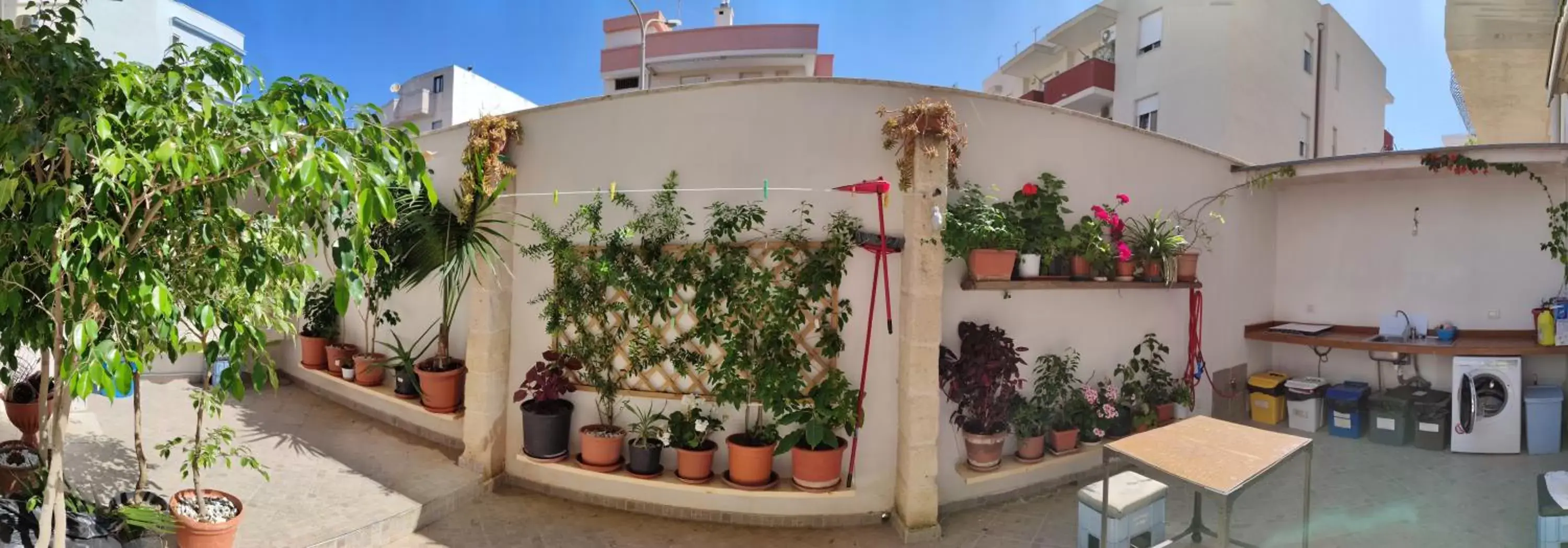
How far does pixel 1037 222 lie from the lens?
4.26 meters

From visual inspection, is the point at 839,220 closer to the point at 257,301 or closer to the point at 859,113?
the point at 859,113

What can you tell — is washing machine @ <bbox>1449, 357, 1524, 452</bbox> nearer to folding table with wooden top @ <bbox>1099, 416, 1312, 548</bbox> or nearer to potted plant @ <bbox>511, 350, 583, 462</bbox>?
folding table with wooden top @ <bbox>1099, 416, 1312, 548</bbox>

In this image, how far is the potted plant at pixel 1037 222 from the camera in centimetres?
416

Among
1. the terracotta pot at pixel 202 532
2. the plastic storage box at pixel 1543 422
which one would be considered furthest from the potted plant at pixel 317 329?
the plastic storage box at pixel 1543 422

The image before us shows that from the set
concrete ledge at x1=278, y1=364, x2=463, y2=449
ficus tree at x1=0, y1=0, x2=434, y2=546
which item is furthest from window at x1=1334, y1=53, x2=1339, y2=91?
ficus tree at x1=0, y1=0, x2=434, y2=546

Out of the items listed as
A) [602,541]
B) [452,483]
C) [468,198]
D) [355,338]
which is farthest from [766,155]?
[355,338]

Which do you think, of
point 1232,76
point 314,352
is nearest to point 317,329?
point 314,352

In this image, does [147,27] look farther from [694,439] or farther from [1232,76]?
[1232,76]

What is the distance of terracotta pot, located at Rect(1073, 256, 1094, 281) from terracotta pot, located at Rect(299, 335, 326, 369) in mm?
6522

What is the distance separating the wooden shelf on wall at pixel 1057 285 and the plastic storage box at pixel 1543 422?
293 cm

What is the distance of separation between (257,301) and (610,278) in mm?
1691

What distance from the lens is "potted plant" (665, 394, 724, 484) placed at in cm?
384

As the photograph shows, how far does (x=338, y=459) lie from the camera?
4.39m

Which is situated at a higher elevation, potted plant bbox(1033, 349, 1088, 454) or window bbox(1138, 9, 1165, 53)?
window bbox(1138, 9, 1165, 53)
